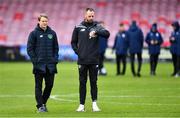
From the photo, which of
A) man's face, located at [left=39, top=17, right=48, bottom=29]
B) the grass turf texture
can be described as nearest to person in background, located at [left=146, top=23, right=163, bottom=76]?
the grass turf texture

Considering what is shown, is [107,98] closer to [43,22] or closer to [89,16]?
[89,16]

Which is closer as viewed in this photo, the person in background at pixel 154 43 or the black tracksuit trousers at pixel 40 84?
the black tracksuit trousers at pixel 40 84

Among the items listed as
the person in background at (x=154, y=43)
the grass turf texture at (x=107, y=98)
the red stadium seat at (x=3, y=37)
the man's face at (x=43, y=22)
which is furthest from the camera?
the red stadium seat at (x=3, y=37)

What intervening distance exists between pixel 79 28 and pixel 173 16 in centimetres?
3978

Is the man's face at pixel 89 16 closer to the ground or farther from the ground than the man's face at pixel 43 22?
farther from the ground

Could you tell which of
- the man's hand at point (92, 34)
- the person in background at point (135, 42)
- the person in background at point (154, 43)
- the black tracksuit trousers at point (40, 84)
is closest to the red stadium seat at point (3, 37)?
the person in background at point (154, 43)

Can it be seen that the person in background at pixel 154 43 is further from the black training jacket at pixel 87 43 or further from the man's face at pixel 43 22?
the man's face at pixel 43 22

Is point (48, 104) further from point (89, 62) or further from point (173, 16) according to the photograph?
point (173, 16)

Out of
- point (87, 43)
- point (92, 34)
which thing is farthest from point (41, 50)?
point (92, 34)

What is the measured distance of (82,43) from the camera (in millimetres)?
17516

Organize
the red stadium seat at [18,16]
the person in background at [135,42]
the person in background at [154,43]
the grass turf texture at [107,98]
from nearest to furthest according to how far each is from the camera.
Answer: the grass turf texture at [107,98] → the person in background at [135,42] → the person in background at [154,43] → the red stadium seat at [18,16]

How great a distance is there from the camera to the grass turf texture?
55.8 feet

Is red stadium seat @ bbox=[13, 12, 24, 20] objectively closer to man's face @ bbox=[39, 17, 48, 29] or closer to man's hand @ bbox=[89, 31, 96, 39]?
man's face @ bbox=[39, 17, 48, 29]

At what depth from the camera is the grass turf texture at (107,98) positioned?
17.0m
